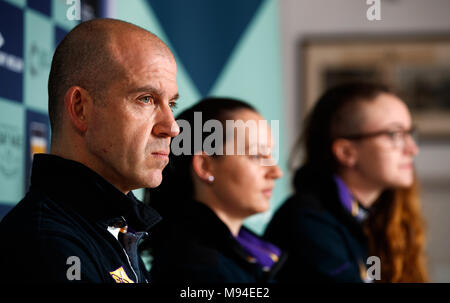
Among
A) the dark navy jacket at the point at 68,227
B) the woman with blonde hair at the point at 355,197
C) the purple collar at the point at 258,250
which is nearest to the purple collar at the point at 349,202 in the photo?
the woman with blonde hair at the point at 355,197

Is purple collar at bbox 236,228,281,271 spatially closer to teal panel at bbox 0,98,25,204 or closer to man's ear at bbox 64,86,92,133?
teal panel at bbox 0,98,25,204

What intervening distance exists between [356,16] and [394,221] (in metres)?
2.06

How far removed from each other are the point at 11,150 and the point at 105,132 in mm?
628

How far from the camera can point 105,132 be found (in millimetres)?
733

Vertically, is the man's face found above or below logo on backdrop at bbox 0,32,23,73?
below

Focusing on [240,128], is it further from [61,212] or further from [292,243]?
[61,212]

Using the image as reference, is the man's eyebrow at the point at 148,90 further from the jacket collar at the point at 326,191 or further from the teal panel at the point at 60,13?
the jacket collar at the point at 326,191

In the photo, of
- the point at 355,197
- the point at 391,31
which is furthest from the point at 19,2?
the point at 391,31

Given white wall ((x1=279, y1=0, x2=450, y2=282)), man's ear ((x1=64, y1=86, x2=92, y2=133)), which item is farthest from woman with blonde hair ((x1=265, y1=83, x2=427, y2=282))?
white wall ((x1=279, y1=0, x2=450, y2=282))

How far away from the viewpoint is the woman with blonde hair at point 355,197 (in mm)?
1589

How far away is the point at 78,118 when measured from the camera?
2.41 ft

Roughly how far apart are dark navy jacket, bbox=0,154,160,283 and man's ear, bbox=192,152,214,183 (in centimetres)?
47

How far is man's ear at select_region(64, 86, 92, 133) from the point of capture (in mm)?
724
